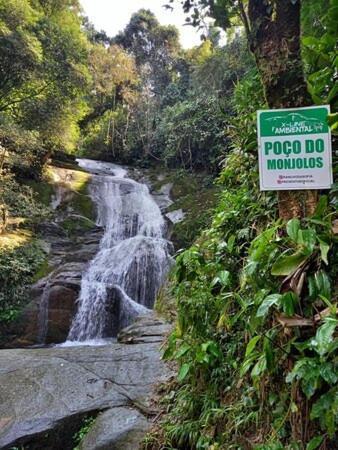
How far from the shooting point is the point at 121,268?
28.9 ft

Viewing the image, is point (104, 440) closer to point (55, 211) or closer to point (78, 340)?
point (78, 340)

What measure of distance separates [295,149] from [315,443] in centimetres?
126

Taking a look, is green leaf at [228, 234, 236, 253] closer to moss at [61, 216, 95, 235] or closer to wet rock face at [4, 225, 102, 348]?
wet rock face at [4, 225, 102, 348]

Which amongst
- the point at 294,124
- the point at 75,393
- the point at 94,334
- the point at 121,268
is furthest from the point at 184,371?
the point at 121,268

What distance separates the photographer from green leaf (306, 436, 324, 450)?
57.2 inches

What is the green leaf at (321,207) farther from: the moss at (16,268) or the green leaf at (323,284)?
the moss at (16,268)

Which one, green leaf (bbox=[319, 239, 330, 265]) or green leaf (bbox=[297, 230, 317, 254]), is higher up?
green leaf (bbox=[297, 230, 317, 254])

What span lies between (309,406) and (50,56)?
1118 centimetres

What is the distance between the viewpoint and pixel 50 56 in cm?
1047

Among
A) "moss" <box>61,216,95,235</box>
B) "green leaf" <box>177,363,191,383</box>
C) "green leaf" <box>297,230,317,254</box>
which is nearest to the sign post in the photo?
"green leaf" <box>297,230,317,254</box>

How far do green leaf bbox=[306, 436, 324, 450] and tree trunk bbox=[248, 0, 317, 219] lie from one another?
98 cm

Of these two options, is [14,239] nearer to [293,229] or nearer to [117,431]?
[117,431]

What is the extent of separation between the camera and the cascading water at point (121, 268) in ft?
Result: 25.0

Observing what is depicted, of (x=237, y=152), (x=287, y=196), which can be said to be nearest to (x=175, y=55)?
(x=237, y=152)
